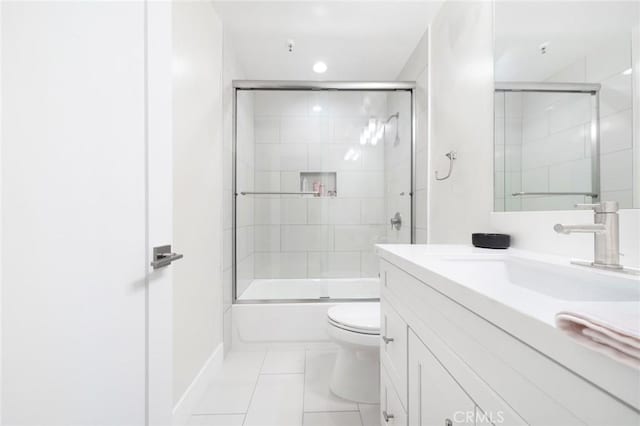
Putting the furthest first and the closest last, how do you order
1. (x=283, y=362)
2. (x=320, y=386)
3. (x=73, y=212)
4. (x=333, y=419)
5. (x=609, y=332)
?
(x=283, y=362) < (x=320, y=386) < (x=333, y=419) < (x=73, y=212) < (x=609, y=332)

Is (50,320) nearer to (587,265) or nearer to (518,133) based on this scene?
(587,265)

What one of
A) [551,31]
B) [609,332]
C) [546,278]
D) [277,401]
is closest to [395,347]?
[546,278]

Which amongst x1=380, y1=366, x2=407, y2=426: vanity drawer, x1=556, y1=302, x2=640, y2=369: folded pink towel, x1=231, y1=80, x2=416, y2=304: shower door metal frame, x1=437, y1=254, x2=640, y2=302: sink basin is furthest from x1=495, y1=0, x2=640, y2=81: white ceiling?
x1=380, y1=366, x2=407, y2=426: vanity drawer

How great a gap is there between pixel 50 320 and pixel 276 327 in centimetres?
165

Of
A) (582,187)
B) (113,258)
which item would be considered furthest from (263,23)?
(582,187)

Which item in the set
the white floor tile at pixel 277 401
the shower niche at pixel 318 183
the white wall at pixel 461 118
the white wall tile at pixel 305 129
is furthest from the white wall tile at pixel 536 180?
the white wall tile at pixel 305 129

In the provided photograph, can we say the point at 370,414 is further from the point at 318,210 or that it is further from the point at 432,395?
the point at 318,210

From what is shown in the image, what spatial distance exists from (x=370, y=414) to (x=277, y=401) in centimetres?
48

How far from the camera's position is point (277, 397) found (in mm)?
1492

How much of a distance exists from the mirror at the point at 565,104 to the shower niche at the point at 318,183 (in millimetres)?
1438

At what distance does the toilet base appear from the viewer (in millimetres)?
1446

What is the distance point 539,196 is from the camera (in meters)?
1.02

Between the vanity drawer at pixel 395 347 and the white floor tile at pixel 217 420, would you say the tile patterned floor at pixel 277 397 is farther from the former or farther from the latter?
the vanity drawer at pixel 395 347

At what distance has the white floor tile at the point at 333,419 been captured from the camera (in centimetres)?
130
